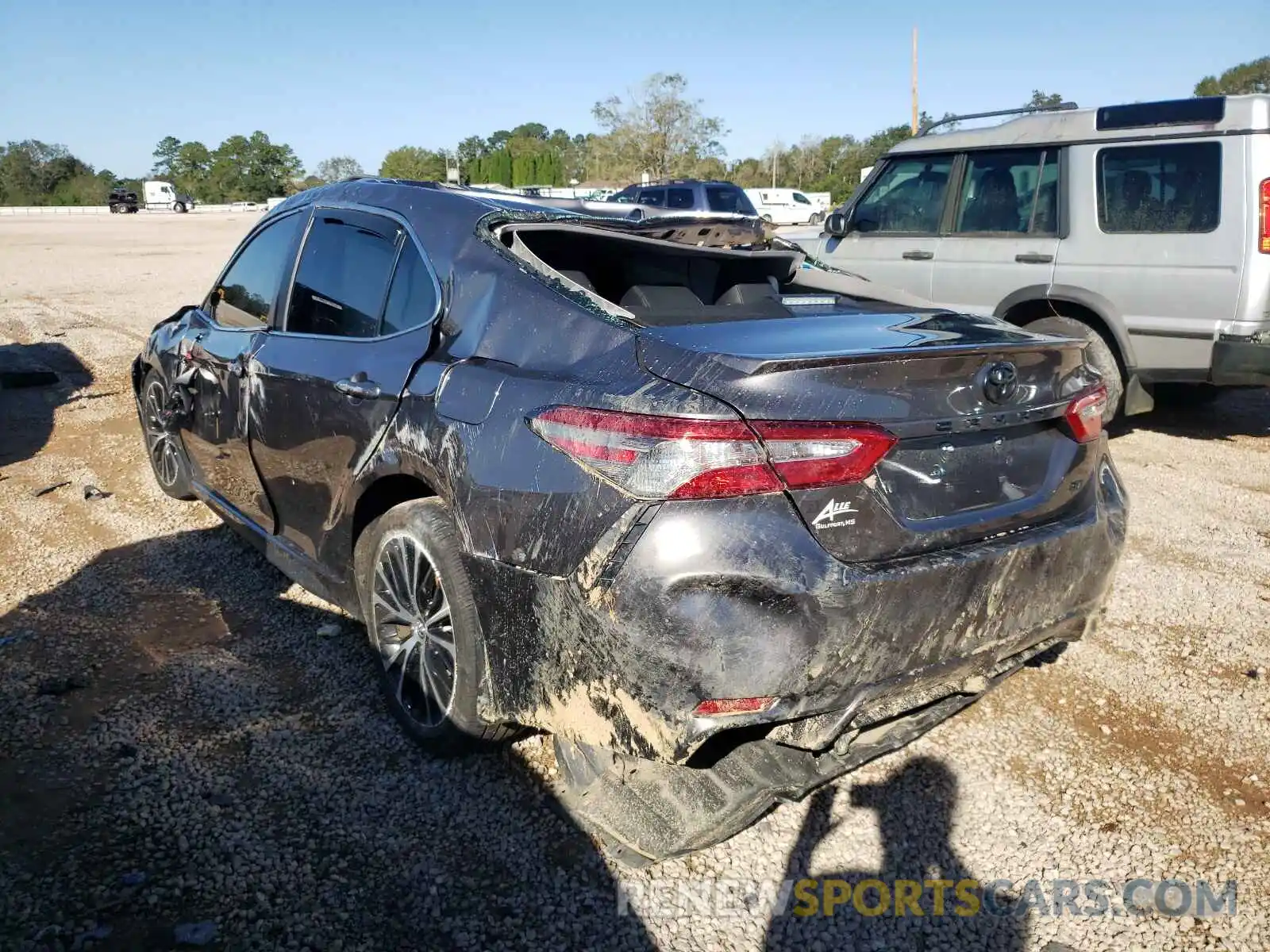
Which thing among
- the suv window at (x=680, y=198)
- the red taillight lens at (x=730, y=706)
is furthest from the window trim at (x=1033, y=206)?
the suv window at (x=680, y=198)

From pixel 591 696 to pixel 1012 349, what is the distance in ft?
4.75

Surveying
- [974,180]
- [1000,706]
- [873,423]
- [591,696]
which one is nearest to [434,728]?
[591,696]

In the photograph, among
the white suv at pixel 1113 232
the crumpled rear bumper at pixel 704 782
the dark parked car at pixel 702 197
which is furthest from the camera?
the dark parked car at pixel 702 197

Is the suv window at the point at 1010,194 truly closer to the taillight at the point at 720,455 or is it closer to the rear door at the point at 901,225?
the rear door at the point at 901,225

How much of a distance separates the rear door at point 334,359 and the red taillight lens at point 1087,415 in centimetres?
194

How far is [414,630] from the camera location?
115 inches

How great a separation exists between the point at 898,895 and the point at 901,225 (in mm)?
6436

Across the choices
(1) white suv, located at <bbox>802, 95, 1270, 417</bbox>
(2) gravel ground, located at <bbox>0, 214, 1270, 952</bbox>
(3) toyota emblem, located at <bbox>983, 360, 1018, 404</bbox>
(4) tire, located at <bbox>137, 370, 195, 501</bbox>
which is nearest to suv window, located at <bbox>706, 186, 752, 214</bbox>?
(1) white suv, located at <bbox>802, 95, 1270, 417</bbox>

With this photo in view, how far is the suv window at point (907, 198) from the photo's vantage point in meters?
7.55

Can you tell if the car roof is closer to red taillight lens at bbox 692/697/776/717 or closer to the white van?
red taillight lens at bbox 692/697/776/717

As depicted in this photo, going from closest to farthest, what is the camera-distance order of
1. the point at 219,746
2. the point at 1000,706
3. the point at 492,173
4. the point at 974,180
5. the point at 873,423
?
the point at 873,423
the point at 219,746
the point at 1000,706
the point at 974,180
the point at 492,173

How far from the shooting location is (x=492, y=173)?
79.9 meters

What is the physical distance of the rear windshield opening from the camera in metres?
2.99

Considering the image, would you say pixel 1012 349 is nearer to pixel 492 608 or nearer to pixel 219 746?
pixel 492 608
